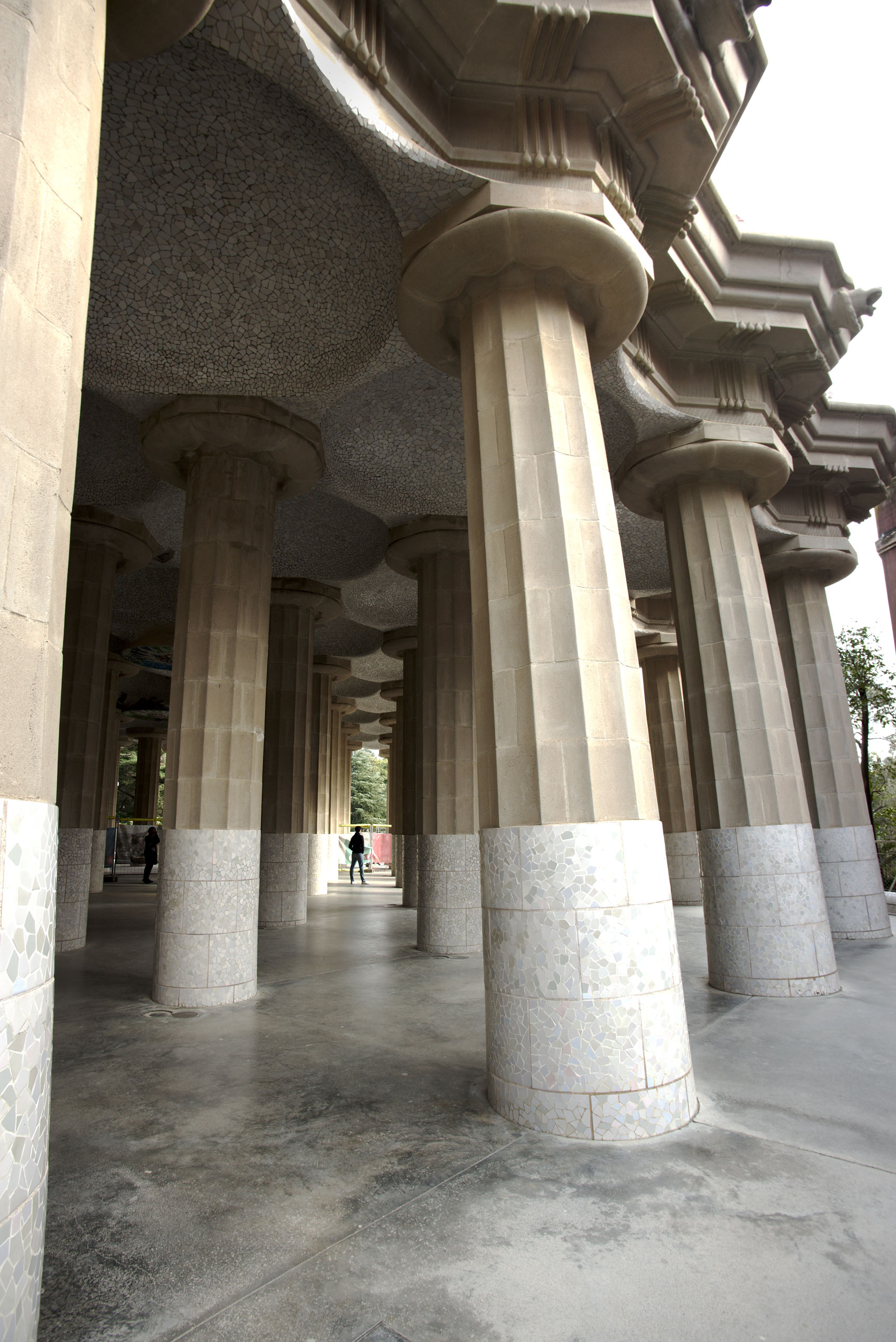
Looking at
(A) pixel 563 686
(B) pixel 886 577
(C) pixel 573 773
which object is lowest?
(C) pixel 573 773

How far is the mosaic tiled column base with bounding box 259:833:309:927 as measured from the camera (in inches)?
712

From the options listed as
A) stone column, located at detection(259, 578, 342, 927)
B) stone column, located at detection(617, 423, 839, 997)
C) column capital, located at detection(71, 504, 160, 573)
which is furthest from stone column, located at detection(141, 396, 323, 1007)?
stone column, located at detection(259, 578, 342, 927)

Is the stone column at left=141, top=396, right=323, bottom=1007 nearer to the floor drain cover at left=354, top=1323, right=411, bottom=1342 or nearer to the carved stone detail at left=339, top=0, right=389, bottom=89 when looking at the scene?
the carved stone detail at left=339, top=0, right=389, bottom=89

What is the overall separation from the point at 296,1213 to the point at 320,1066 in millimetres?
2750

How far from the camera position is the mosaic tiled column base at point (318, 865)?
27.6 m

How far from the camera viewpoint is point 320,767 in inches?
1051

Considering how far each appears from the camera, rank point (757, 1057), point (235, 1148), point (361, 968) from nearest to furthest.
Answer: point (235, 1148) → point (757, 1057) → point (361, 968)

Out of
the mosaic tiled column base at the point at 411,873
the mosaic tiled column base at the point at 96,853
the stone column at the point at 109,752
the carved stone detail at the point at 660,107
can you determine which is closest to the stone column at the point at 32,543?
the carved stone detail at the point at 660,107

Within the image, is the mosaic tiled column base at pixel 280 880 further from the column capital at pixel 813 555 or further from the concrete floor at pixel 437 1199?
the column capital at pixel 813 555

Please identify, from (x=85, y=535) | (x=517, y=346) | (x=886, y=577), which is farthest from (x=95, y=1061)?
(x=886, y=577)

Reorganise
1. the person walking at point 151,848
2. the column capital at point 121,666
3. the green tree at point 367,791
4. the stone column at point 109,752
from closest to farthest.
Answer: the stone column at point 109,752 → the column capital at point 121,666 → the person walking at point 151,848 → the green tree at point 367,791

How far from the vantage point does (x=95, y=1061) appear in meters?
7.11

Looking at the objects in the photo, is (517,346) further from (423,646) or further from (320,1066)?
(423,646)

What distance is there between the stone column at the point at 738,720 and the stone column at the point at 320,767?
1404 centimetres
